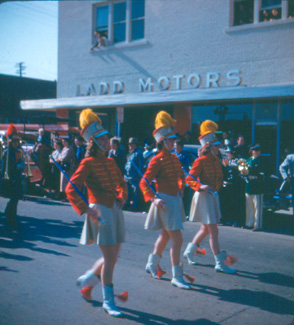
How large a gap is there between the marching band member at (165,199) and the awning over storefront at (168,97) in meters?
8.18

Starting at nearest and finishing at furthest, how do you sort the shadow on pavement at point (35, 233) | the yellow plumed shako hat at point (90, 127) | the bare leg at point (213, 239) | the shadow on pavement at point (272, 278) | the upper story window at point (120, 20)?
the yellow plumed shako hat at point (90, 127)
the shadow on pavement at point (272, 278)
the bare leg at point (213, 239)
the shadow on pavement at point (35, 233)
the upper story window at point (120, 20)

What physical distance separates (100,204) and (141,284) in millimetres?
1461

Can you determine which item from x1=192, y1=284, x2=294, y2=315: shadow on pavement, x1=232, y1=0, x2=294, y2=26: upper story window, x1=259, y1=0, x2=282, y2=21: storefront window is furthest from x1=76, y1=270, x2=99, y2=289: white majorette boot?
x1=259, y1=0, x2=282, y2=21: storefront window

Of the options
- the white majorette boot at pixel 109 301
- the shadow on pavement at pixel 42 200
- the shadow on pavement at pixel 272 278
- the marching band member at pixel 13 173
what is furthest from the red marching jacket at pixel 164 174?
the shadow on pavement at pixel 42 200

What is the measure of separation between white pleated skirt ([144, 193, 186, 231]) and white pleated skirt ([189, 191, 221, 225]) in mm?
641

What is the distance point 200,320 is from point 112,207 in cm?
142

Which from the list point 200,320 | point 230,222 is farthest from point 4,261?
point 230,222

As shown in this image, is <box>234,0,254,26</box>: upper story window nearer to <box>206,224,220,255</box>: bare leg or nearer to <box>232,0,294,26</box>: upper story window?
<box>232,0,294,26</box>: upper story window

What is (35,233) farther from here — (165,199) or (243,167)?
(243,167)

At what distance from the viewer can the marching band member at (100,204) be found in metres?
4.36

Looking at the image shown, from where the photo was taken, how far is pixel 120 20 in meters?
18.1

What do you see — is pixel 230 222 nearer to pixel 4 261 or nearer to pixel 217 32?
pixel 4 261

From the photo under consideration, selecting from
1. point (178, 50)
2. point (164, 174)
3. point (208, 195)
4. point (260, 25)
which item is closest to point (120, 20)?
point (178, 50)

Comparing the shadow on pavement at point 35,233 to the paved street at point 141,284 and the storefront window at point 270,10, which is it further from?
the storefront window at point 270,10
